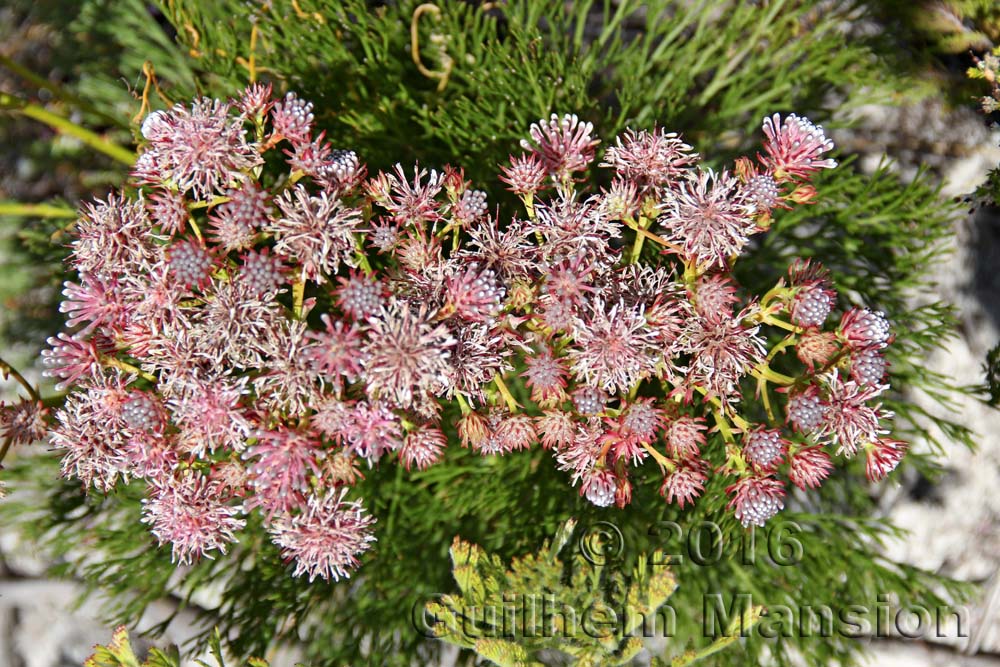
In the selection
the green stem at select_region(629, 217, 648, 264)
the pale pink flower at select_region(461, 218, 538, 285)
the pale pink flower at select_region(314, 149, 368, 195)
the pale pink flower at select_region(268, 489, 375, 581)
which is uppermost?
the pale pink flower at select_region(314, 149, 368, 195)

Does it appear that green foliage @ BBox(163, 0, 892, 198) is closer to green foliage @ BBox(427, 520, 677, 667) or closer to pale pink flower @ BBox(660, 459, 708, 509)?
pale pink flower @ BBox(660, 459, 708, 509)

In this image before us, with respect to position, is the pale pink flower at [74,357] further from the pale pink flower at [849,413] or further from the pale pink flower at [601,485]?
the pale pink flower at [849,413]

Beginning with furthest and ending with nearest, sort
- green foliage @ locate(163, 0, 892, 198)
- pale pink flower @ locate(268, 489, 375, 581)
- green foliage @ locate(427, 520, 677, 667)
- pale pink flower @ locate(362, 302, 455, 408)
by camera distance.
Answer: green foliage @ locate(163, 0, 892, 198) < green foliage @ locate(427, 520, 677, 667) < pale pink flower @ locate(268, 489, 375, 581) < pale pink flower @ locate(362, 302, 455, 408)

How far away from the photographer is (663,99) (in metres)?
2.40

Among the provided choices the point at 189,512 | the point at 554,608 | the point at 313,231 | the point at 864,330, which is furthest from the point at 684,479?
the point at 189,512

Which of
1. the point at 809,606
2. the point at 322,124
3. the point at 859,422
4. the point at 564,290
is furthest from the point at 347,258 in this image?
the point at 809,606

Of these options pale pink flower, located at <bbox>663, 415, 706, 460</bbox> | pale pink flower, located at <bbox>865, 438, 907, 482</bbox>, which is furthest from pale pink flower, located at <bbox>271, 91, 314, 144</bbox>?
pale pink flower, located at <bbox>865, 438, 907, 482</bbox>

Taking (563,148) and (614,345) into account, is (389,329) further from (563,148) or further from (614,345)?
(563,148)

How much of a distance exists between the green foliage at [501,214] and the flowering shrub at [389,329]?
548mm

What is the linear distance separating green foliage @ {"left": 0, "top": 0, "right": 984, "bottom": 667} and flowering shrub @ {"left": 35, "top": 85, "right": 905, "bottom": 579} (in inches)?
21.6

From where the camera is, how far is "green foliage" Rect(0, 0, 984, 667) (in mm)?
2092

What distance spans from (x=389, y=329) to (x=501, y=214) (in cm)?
100

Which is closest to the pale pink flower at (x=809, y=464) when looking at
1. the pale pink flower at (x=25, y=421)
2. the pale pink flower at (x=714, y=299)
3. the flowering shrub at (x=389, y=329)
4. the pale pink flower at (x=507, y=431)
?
the flowering shrub at (x=389, y=329)

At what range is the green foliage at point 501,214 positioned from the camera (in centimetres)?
209
